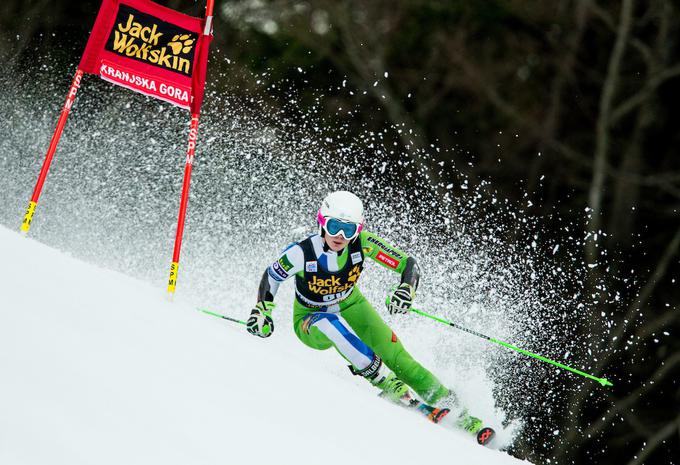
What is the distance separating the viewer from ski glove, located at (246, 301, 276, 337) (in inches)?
228

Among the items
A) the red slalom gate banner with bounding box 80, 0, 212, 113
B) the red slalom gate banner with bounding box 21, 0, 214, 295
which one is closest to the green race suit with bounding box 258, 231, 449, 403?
the red slalom gate banner with bounding box 21, 0, 214, 295

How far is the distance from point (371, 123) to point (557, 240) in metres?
4.20

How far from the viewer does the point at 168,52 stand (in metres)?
6.59

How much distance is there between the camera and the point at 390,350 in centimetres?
614

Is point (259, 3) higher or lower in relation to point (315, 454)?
higher

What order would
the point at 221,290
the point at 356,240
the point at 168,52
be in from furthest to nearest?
1. the point at 221,290
2. the point at 168,52
3. the point at 356,240

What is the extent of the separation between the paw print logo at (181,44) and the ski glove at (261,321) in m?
1.92

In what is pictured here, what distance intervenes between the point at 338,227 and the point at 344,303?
0.65 metres

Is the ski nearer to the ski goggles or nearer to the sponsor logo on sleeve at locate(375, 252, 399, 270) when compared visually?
the sponsor logo on sleeve at locate(375, 252, 399, 270)

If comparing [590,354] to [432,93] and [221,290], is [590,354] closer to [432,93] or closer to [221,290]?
[432,93]

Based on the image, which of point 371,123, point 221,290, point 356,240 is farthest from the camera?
point 371,123

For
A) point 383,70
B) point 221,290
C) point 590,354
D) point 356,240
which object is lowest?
point 356,240

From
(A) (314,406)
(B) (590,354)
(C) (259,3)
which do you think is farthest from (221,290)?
(C) (259,3)

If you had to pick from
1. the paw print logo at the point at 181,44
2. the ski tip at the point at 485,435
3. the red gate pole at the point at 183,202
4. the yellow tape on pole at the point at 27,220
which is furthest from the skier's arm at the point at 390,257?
the yellow tape on pole at the point at 27,220
